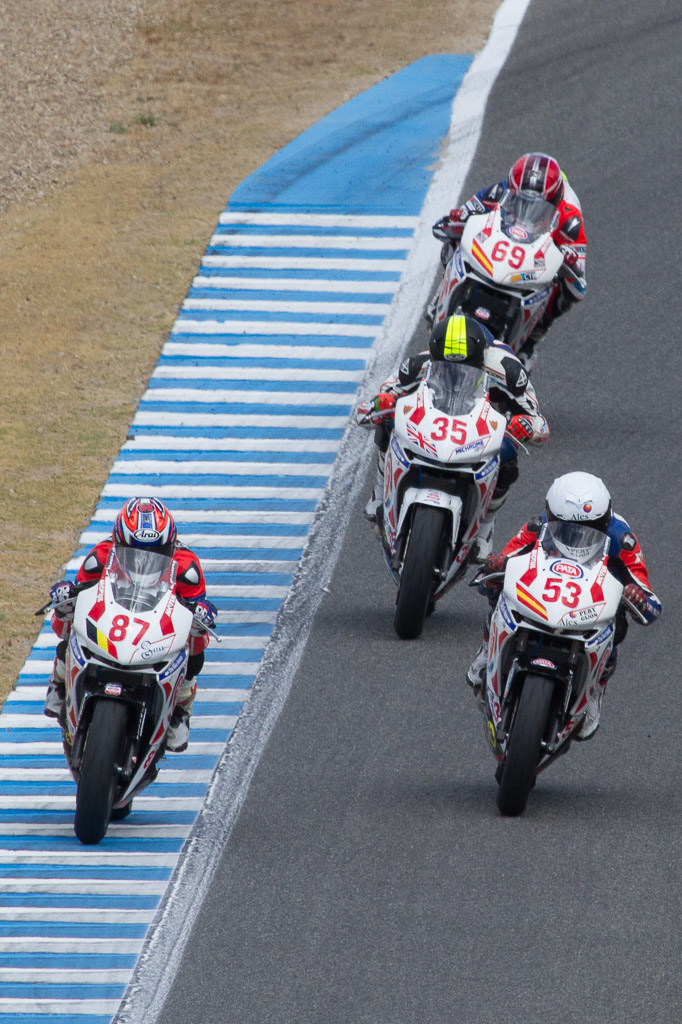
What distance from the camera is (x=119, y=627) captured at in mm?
9680

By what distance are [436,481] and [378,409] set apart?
0.76m

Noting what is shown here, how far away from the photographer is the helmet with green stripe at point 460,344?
1232cm

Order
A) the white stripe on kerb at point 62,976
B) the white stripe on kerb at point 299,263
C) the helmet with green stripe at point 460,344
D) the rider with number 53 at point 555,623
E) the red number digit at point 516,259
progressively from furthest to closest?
the white stripe on kerb at point 299,263
the red number digit at point 516,259
the helmet with green stripe at point 460,344
the rider with number 53 at point 555,623
the white stripe on kerb at point 62,976

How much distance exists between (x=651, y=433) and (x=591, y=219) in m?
4.35

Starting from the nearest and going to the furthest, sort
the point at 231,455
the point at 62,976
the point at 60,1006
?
the point at 60,1006, the point at 62,976, the point at 231,455

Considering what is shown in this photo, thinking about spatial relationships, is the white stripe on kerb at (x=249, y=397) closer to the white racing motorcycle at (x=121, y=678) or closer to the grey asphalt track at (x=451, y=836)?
the grey asphalt track at (x=451, y=836)

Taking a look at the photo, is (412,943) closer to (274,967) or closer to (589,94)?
(274,967)

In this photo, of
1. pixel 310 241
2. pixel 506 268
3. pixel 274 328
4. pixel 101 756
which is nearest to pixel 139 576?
pixel 101 756

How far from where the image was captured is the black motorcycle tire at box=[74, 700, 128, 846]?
943 centimetres

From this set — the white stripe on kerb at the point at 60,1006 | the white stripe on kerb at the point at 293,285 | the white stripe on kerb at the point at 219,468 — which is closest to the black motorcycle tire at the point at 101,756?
the white stripe on kerb at the point at 60,1006

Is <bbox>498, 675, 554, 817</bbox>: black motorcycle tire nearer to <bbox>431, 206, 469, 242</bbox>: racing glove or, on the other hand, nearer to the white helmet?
the white helmet

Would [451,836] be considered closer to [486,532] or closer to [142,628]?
[142,628]

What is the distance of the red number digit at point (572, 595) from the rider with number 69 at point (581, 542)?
258mm

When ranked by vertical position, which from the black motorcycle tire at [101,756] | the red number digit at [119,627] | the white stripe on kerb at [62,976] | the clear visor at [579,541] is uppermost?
the clear visor at [579,541]
